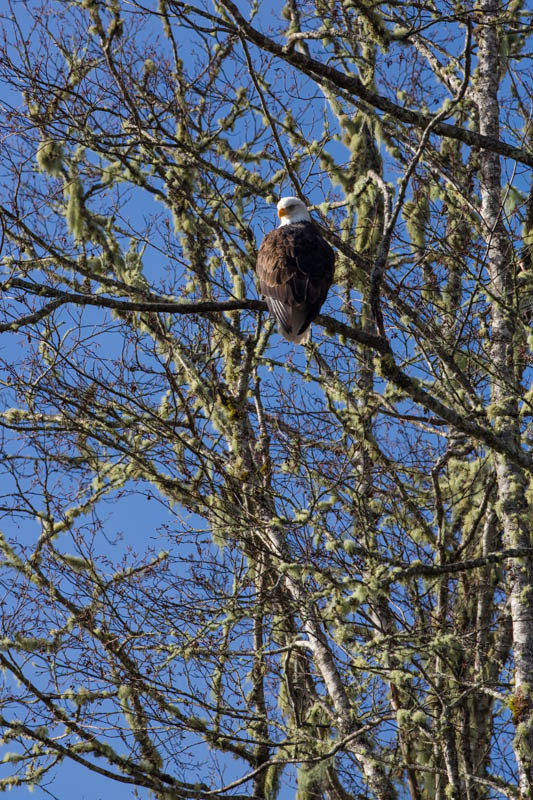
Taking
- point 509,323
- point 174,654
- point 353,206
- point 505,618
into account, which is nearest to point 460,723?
point 505,618

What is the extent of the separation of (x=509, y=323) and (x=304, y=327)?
174 centimetres

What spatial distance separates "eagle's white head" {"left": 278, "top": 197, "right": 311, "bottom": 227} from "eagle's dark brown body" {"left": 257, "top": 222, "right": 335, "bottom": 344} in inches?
10.7

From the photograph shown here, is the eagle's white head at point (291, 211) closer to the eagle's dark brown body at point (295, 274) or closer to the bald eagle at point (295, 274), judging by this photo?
the bald eagle at point (295, 274)

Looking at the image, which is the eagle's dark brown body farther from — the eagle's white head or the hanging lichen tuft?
the hanging lichen tuft

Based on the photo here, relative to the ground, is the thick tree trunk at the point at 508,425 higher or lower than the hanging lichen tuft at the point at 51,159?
lower

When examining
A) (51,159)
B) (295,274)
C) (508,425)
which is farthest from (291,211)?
(51,159)

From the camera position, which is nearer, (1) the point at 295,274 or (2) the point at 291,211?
(1) the point at 295,274

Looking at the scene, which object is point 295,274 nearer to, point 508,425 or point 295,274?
point 295,274

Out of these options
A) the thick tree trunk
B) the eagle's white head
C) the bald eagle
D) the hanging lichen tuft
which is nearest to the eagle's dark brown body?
the bald eagle

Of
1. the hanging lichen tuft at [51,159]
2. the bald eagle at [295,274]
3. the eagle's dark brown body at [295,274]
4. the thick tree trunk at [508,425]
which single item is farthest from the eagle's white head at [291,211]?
the hanging lichen tuft at [51,159]

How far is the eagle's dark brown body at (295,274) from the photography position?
21.2 feet

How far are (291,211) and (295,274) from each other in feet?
3.63

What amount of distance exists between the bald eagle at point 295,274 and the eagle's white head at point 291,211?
0.16 meters

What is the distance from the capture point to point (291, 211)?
7.49 metres
